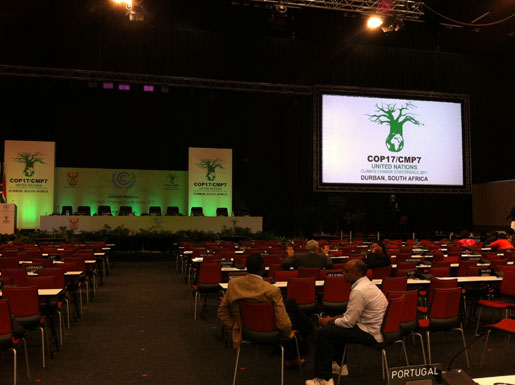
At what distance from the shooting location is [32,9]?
14.8 meters

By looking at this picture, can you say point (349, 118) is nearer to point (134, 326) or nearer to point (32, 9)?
point (32, 9)

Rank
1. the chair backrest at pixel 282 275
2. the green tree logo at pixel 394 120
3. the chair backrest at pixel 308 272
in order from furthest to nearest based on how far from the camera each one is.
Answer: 1. the green tree logo at pixel 394 120
2. the chair backrest at pixel 308 272
3. the chair backrest at pixel 282 275

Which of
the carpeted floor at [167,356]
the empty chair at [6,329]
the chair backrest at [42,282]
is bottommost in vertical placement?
the carpeted floor at [167,356]

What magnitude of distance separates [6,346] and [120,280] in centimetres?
657

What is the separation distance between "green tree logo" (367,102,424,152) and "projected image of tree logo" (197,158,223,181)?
20.0ft

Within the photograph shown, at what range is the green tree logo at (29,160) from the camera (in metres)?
17.8

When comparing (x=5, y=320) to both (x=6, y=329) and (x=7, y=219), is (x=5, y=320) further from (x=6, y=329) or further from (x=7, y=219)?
(x=7, y=219)

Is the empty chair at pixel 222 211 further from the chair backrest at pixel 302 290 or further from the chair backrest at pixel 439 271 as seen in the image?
the chair backrest at pixel 302 290

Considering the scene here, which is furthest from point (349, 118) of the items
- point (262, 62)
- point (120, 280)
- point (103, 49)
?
point (120, 280)

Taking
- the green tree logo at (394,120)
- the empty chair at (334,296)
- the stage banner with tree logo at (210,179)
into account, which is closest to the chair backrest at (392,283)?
the empty chair at (334,296)

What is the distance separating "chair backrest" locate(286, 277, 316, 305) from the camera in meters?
4.97

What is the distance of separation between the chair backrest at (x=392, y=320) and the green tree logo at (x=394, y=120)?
44.4 feet

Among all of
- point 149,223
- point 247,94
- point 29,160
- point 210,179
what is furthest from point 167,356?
point 247,94

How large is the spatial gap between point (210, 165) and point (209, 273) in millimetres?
12489
